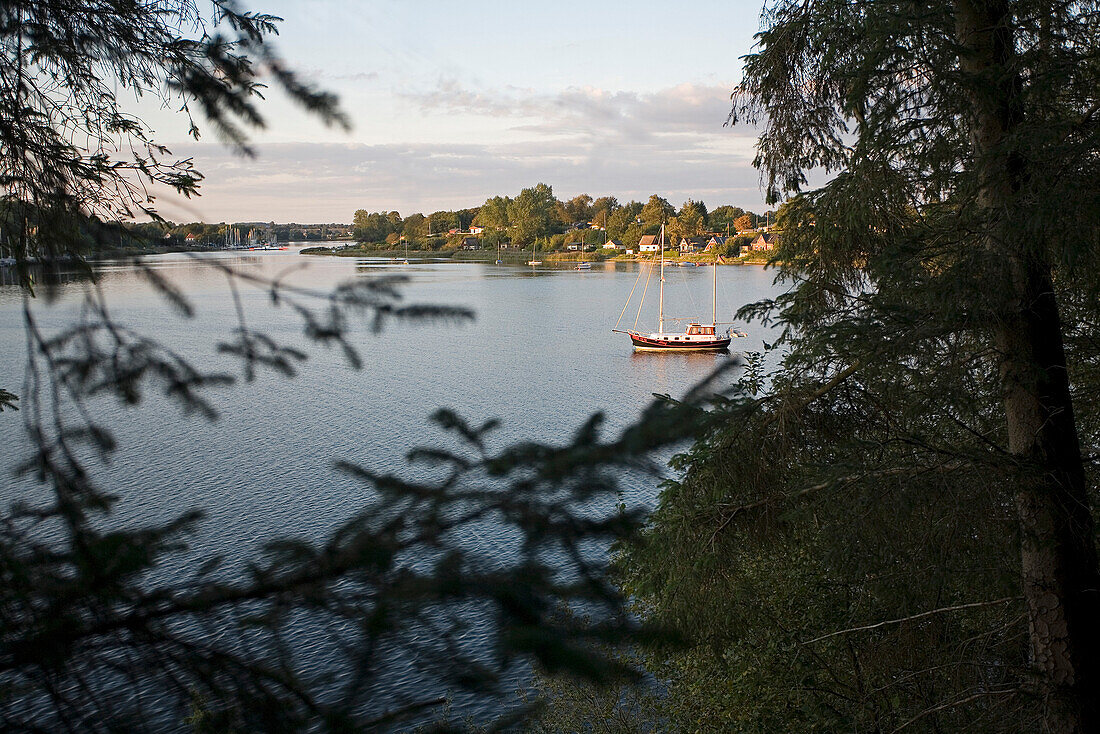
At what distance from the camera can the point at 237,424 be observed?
21500mm

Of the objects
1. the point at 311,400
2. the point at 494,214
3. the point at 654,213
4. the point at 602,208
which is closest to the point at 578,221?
the point at 602,208

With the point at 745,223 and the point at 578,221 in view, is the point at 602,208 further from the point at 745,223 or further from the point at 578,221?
the point at 745,223

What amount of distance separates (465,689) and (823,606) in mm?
9215

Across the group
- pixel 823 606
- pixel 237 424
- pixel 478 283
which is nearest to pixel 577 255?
pixel 478 283

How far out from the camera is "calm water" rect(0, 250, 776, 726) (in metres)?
10.1

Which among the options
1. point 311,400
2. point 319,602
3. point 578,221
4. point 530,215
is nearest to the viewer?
point 319,602

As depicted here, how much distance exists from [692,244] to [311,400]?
8830 centimetres

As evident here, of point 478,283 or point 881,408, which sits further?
point 478,283

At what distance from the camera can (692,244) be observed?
107 metres

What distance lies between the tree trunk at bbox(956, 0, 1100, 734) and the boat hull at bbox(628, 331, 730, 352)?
30.1 meters

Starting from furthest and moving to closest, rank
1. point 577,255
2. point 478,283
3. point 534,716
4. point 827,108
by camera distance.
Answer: point 577,255
point 478,283
point 827,108
point 534,716

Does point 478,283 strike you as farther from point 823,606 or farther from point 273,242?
point 273,242

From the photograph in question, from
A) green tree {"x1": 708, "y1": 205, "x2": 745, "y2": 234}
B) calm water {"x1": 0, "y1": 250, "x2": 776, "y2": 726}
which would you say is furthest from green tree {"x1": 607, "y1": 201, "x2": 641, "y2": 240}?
calm water {"x1": 0, "y1": 250, "x2": 776, "y2": 726}

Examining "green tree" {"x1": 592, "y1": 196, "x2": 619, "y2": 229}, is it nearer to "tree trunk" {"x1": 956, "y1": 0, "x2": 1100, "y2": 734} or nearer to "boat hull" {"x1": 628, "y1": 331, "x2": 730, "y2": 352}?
"boat hull" {"x1": 628, "y1": 331, "x2": 730, "y2": 352}
